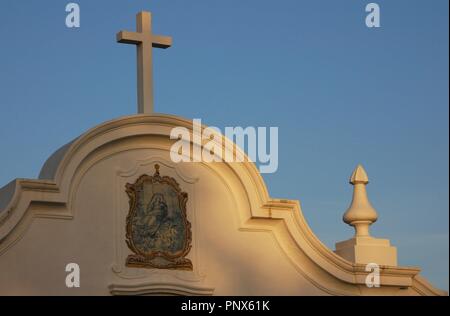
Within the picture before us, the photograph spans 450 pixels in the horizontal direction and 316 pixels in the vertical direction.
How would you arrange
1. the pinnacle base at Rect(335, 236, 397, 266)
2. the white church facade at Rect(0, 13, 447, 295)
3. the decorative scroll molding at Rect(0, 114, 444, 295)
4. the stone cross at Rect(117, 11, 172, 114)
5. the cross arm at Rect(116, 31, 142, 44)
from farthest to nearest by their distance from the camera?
1. the pinnacle base at Rect(335, 236, 397, 266)
2. the cross arm at Rect(116, 31, 142, 44)
3. the stone cross at Rect(117, 11, 172, 114)
4. the white church facade at Rect(0, 13, 447, 295)
5. the decorative scroll molding at Rect(0, 114, 444, 295)

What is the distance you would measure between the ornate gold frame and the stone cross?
101 cm

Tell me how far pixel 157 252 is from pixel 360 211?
3699 mm

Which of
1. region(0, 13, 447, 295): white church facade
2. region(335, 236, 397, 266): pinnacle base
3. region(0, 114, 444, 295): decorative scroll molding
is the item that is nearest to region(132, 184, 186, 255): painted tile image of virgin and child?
region(0, 13, 447, 295): white church facade

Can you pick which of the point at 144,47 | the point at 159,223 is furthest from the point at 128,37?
the point at 159,223

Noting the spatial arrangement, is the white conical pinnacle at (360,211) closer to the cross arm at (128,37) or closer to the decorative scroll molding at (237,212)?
the decorative scroll molding at (237,212)

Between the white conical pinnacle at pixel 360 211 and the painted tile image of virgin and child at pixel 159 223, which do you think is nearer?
the painted tile image of virgin and child at pixel 159 223

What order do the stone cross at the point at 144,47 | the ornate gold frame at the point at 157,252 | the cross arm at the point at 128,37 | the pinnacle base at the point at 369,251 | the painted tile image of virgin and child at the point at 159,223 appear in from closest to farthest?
the ornate gold frame at the point at 157,252 → the painted tile image of virgin and child at the point at 159,223 → the stone cross at the point at 144,47 → the cross arm at the point at 128,37 → the pinnacle base at the point at 369,251

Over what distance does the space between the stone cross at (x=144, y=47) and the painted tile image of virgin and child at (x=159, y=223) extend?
123 centimetres

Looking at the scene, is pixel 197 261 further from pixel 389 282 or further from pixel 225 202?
pixel 389 282

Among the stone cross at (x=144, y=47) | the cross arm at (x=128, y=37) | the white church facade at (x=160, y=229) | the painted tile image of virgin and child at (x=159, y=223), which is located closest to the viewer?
the white church facade at (x=160, y=229)

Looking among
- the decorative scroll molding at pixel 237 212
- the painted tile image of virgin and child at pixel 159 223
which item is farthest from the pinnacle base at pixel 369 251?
the painted tile image of virgin and child at pixel 159 223

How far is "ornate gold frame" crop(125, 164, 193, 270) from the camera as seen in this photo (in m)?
20.4

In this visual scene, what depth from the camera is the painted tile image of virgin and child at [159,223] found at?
20516 mm

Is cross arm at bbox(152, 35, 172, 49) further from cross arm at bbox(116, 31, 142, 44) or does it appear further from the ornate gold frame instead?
the ornate gold frame
